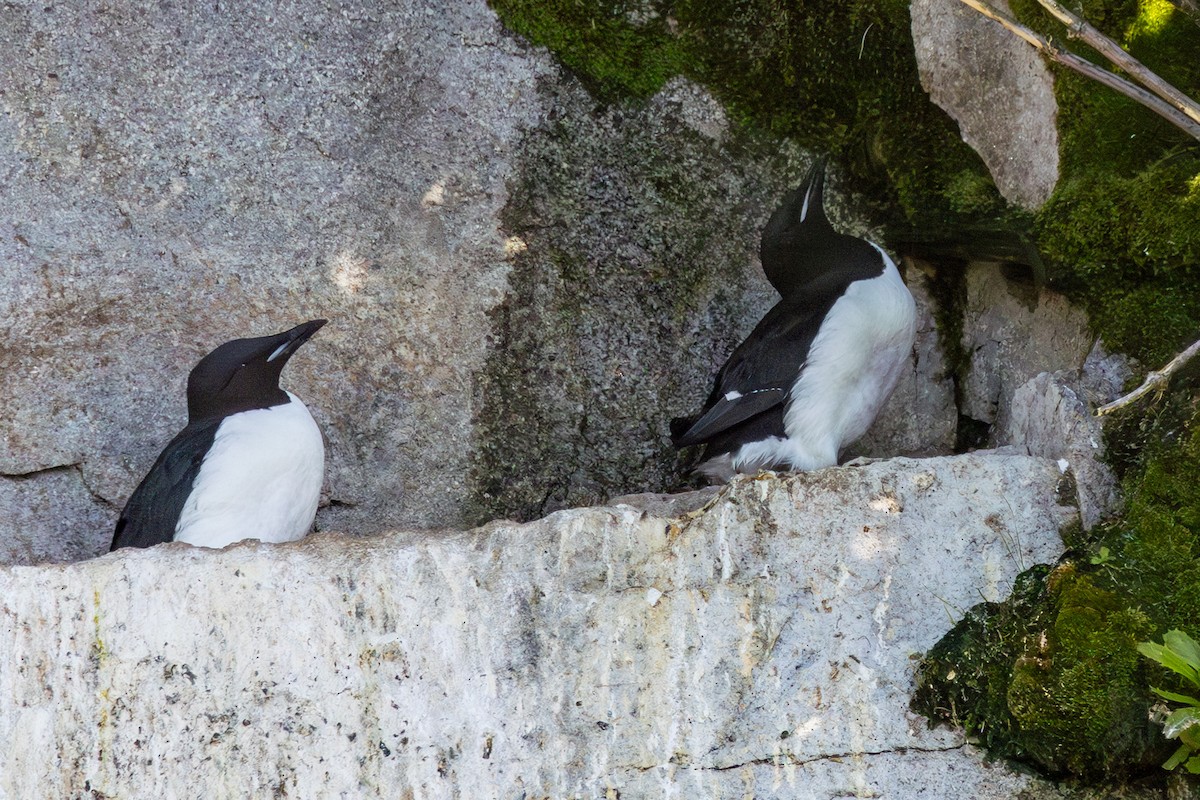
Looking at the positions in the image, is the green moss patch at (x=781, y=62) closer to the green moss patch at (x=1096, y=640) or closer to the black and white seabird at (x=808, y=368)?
the black and white seabird at (x=808, y=368)

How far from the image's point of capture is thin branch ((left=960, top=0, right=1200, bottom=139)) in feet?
11.5

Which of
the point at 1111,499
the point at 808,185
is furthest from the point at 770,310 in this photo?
the point at 1111,499

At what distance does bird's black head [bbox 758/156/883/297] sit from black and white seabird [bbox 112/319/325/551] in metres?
1.60

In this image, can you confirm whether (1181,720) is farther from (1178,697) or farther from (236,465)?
(236,465)

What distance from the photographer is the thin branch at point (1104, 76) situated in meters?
3.49

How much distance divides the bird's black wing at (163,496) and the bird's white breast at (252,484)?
25 mm

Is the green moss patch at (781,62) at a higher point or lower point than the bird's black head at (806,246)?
higher

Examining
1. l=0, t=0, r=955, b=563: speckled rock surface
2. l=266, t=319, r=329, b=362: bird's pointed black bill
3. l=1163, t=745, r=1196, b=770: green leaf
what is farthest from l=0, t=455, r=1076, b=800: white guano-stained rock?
l=0, t=0, r=955, b=563: speckled rock surface

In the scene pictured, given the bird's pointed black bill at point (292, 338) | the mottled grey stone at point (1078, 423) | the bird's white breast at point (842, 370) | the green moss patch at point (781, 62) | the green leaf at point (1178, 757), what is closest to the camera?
the green leaf at point (1178, 757)

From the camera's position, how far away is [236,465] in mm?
3965

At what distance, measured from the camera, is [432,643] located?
3.37 metres

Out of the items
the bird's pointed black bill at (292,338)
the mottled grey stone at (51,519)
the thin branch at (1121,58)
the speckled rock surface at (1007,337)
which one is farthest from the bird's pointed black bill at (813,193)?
the mottled grey stone at (51,519)

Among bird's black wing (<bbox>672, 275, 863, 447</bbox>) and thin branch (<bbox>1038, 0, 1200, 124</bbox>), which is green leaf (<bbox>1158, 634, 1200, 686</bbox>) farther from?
bird's black wing (<bbox>672, 275, 863, 447</bbox>)

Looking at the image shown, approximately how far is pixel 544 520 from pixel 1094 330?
5.81 ft
